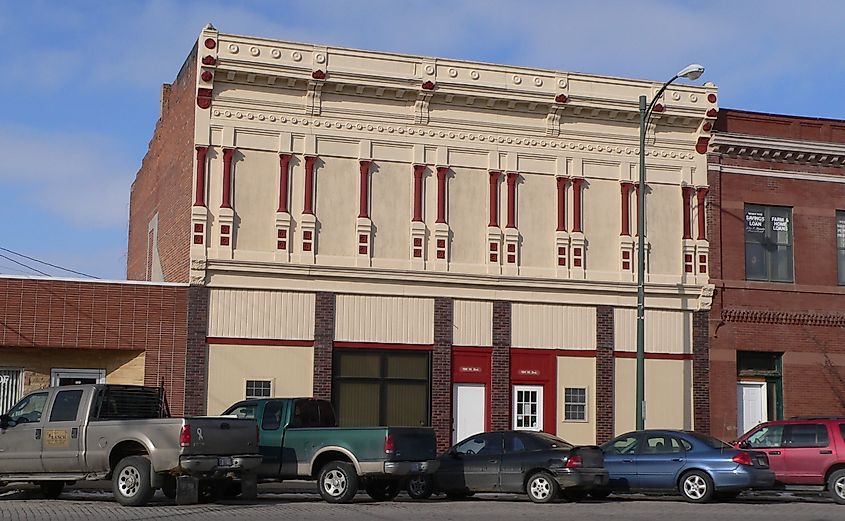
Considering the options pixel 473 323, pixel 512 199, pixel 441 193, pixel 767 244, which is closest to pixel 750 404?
pixel 767 244

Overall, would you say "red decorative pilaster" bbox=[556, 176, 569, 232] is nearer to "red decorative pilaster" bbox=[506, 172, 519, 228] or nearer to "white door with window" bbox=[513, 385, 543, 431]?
"red decorative pilaster" bbox=[506, 172, 519, 228]

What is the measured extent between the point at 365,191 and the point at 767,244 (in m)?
11.9

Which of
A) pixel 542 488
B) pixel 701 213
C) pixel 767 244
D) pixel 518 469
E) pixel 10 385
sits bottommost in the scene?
pixel 542 488

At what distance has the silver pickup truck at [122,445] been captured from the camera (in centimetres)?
1791

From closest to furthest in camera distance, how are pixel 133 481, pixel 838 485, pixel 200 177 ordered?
pixel 133 481, pixel 838 485, pixel 200 177

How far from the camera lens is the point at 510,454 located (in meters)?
20.9

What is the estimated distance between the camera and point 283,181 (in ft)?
94.3

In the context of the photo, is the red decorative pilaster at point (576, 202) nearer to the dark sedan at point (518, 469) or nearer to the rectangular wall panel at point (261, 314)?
the rectangular wall panel at point (261, 314)

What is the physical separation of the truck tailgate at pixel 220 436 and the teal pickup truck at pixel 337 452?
3.93 feet

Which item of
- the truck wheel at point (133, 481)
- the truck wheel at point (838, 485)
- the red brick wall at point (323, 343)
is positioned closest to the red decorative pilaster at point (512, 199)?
the red brick wall at point (323, 343)

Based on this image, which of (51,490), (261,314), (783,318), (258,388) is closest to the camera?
Result: (51,490)

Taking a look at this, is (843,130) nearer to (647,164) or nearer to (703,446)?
(647,164)

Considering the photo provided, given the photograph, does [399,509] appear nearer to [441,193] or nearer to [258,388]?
[258,388]

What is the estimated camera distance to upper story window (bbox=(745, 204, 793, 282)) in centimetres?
3231
